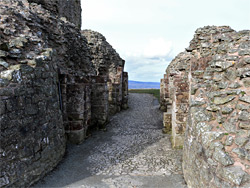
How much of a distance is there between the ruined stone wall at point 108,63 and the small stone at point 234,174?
1286cm

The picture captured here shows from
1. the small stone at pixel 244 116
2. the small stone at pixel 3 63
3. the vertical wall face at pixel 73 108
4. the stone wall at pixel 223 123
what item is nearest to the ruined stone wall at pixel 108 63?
the vertical wall face at pixel 73 108

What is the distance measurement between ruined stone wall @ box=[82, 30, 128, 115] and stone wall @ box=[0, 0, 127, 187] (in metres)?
7.28

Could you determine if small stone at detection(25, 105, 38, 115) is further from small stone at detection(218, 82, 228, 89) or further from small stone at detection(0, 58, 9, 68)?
small stone at detection(218, 82, 228, 89)

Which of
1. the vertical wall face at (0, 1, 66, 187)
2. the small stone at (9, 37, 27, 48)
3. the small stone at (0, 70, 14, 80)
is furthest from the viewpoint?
the small stone at (9, 37, 27, 48)

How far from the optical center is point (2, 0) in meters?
7.16

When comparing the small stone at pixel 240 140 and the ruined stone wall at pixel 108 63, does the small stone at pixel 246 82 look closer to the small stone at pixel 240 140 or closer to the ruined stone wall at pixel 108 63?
the small stone at pixel 240 140

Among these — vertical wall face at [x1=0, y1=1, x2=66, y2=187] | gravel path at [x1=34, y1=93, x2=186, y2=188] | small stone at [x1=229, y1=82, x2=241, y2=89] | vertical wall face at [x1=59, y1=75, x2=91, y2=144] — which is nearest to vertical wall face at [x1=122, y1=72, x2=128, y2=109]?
gravel path at [x1=34, y1=93, x2=186, y2=188]

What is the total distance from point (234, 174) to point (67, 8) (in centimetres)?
2020

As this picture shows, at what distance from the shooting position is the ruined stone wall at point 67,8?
47.6 feet

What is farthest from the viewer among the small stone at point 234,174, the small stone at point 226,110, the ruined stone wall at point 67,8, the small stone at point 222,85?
the ruined stone wall at point 67,8

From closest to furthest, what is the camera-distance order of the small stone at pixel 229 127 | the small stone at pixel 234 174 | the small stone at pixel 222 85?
1. the small stone at pixel 234 174
2. the small stone at pixel 229 127
3. the small stone at pixel 222 85

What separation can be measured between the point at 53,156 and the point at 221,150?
4.89 m

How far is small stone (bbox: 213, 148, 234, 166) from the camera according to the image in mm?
3234

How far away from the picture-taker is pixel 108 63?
18047mm
